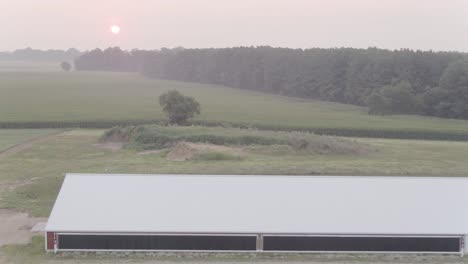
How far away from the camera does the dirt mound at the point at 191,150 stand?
1427 inches

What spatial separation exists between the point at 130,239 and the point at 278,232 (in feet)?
15.2

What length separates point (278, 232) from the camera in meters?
18.5

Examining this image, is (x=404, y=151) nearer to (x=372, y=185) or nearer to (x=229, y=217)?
(x=372, y=185)

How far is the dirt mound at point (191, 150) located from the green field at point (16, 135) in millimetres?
11961

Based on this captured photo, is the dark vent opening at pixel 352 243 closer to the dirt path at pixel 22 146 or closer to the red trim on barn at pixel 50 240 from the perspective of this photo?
the red trim on barn at pixel 50 240

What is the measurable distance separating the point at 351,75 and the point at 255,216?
Result: 77.5 meters

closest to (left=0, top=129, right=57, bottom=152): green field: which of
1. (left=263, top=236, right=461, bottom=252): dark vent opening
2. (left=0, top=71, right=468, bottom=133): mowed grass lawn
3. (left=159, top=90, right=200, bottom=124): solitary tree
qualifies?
(left=0, top=71, right=468, bottom=133): mowed grass lawn

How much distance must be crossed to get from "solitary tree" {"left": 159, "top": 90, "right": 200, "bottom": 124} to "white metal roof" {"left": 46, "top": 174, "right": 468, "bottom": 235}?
32355mm

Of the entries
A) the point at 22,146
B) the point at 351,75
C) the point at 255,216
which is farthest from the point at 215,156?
the point at 351,75

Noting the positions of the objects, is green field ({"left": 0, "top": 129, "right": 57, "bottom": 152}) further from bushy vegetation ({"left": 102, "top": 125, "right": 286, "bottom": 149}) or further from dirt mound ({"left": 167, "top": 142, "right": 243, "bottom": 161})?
dirt mound ({"left": 167, "top": 142, "right": 243, "bottom": 161})

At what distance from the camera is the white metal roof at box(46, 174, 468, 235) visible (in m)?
18.6

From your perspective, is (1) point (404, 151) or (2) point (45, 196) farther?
(1) point (404, 151)

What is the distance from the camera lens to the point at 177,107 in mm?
52594

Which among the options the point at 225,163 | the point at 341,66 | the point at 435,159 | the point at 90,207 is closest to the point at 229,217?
the point at 90,207
